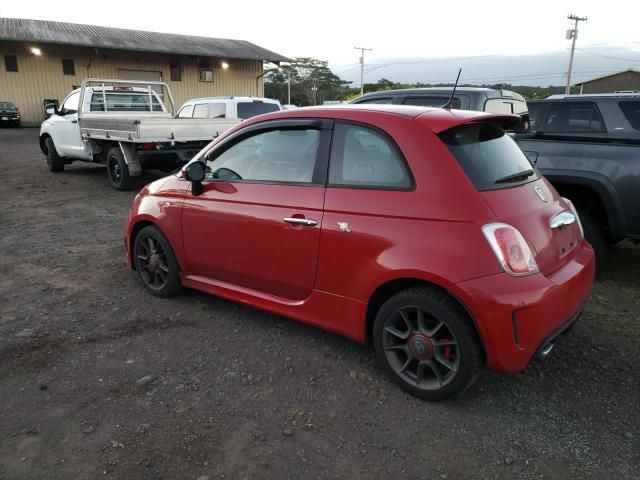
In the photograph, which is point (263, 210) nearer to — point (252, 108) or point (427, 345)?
point (427, 345)

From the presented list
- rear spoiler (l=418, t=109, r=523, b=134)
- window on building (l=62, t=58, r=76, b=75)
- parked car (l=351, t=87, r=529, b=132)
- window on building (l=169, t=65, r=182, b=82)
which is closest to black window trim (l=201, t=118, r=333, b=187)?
rear spoiler (l=418, t=109, r=523, b=134)

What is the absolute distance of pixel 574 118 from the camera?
5.76 meters

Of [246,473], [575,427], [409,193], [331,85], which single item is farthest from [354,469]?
[331,85]

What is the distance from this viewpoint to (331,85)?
71.1 meters

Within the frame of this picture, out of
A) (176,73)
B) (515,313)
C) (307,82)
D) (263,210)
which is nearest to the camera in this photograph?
(515,313)

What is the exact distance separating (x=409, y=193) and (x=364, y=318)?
815 millimetres

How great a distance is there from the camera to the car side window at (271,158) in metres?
3.33

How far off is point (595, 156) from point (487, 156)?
221cm

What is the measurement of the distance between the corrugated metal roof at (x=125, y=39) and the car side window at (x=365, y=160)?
→ 2914 centimetres

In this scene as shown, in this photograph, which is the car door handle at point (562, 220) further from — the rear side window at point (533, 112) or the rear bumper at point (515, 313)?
the rear side window at point (533, 112)

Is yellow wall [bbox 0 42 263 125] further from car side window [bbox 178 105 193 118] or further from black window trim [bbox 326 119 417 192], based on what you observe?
A: black window trim [bbox 326 119 417 192]

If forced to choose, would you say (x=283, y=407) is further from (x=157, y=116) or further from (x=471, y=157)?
(x=157, y=116)

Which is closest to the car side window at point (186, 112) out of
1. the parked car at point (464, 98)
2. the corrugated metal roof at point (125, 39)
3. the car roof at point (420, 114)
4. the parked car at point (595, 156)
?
the parked car at point (464, 98)

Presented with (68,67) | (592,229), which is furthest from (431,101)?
(68,67)
